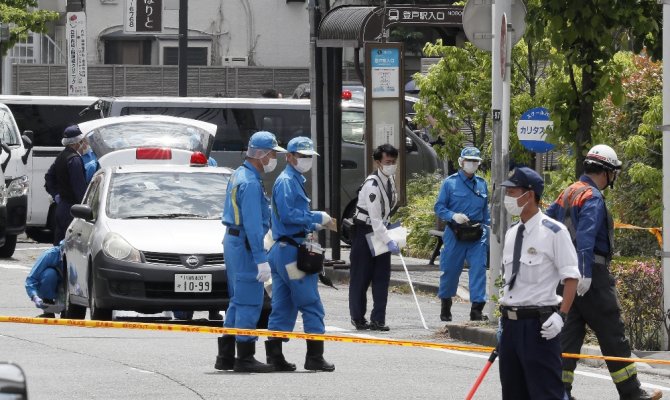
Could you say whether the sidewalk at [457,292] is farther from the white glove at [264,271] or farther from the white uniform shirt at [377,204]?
the white glove at [264,271]

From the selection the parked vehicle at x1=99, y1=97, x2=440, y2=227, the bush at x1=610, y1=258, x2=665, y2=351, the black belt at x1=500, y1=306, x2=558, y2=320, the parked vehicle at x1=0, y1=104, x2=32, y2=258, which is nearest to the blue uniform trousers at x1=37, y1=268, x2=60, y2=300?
the bush at x1=610, y1=258, x2=665, y2=351

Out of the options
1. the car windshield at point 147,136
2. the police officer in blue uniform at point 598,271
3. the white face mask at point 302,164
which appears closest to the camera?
the police officer in blue uniform at point 598,271

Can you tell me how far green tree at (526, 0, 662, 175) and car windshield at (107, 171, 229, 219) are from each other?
3274 mm

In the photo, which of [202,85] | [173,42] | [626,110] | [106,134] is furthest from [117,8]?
[626,110]

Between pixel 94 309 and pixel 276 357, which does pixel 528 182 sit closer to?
pixel 276 357

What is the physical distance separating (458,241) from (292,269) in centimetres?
506

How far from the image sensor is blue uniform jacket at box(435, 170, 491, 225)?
16422mm

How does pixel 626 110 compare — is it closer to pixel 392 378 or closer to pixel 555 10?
pixel 555 10

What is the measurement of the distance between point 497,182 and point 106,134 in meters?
8.29

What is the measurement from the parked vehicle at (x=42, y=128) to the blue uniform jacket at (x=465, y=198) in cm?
998

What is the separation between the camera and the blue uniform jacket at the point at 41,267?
598 inches

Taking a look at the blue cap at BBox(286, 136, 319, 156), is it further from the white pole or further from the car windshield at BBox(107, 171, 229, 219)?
the white pole

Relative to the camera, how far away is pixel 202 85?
140 ft

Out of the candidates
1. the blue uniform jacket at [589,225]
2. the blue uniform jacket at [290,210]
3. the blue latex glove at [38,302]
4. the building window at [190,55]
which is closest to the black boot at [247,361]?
the blue uniform jacket at [290,210]
